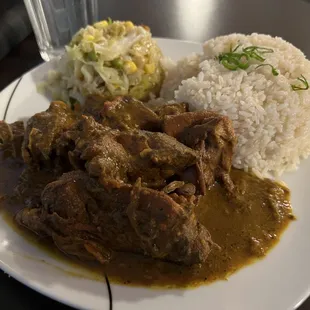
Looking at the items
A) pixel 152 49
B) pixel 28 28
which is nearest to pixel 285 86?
pixel 152 49

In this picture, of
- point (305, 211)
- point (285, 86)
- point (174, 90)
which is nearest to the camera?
point (305, 211)

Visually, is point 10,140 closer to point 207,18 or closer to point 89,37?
point 89,37

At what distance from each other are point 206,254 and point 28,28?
149 inches

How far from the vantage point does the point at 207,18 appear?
578cm

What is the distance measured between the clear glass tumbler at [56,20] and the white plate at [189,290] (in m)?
2.62

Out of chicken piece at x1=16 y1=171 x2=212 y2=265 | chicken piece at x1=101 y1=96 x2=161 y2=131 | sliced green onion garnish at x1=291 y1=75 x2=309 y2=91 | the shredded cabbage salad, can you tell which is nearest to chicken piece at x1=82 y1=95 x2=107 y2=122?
the shredded cabbage salad

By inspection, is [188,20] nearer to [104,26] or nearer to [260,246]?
[104,26]

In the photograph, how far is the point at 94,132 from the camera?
274 cm

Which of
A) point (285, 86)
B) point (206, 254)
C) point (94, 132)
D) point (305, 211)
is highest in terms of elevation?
point (94, 132)

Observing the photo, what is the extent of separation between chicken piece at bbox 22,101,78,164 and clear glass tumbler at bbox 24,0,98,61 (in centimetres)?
182

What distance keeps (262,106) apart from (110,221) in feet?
5.33

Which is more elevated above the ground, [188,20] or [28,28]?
[28,28]

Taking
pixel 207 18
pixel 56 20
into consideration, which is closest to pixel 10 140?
pixel 56 20

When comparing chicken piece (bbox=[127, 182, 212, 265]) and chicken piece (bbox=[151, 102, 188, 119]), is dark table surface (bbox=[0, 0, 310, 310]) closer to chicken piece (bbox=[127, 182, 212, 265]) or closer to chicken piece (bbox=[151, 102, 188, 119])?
chicken piece (bbox=[151, 102, 188, 119])
